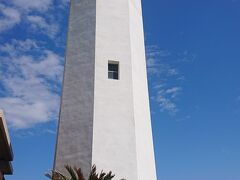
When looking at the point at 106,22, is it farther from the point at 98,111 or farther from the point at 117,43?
the point at 98,111

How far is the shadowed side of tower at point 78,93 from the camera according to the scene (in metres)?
17.5

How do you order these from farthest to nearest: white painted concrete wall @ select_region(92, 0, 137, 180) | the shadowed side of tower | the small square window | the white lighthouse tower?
the small square window, the shadowed side of tower, the white lighthouse tower, white painted concrete wall @ select_region(92, 0, 137, 180)

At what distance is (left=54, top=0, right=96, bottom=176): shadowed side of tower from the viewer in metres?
17.5

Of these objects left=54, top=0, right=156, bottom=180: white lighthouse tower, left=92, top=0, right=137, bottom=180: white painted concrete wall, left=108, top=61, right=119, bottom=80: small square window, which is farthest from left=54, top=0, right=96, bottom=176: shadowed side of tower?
left=108, top=61, right=119, bottom=80: small square window

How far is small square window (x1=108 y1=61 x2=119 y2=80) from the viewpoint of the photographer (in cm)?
1934

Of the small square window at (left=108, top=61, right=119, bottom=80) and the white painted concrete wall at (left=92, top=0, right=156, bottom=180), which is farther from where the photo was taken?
the small square window at (left=108, top=61, right=119, bottom=80)

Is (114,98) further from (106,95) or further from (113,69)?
(113,69)

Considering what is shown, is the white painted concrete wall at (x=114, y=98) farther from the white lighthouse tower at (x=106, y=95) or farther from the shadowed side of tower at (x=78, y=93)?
the shadowed side of tower at (x=78, y=93)

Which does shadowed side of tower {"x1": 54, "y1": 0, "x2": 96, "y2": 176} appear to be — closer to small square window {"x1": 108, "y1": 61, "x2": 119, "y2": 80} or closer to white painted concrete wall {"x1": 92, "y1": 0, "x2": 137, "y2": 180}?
white painted concrete wall {"x1": 92, "y1": 0, "x2": 137, "y2": 180}

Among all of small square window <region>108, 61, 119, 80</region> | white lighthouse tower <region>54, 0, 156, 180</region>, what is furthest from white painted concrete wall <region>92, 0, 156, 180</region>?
small square window <region>108, 61, 119, 80</region>

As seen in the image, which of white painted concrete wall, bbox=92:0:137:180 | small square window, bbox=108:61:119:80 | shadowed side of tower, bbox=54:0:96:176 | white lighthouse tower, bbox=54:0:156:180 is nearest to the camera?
white painted concrete wall, bbox=92:0:137:180

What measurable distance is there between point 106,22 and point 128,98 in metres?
4.28

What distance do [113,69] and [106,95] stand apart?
5.35 feet

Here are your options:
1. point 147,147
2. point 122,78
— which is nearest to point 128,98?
point 122,78
